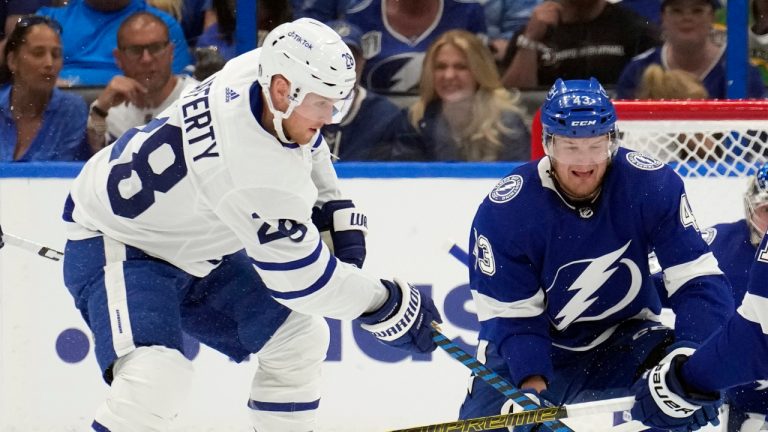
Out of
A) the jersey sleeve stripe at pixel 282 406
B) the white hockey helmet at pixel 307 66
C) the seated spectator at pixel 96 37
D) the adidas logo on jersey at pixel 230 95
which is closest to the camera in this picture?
the white hockey helmet at pixel 307 66

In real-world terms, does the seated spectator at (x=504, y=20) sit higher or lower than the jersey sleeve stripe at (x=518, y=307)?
higher

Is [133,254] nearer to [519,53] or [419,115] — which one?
[419,115]

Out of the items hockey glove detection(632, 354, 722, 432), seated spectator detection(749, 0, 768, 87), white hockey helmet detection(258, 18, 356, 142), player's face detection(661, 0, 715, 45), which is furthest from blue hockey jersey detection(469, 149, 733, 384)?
seated spectator detection(749, 0, 768, 87)

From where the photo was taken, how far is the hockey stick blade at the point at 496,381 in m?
2.98

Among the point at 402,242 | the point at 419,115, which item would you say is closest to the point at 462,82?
the point at 419,115

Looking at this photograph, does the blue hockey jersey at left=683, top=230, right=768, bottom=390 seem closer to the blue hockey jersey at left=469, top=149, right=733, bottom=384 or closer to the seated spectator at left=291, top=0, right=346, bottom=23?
the blue hockey jersey at left=469, top=149, right=733, bottom=384

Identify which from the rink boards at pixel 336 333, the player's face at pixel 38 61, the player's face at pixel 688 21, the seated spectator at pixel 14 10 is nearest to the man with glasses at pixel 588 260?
the rink boards at pixel 336 333

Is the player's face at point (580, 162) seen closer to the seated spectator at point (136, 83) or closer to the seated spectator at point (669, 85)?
the seated spectator at point (669, 85)

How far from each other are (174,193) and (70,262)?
391 millimetres

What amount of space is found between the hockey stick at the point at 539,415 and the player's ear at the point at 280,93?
0.83m

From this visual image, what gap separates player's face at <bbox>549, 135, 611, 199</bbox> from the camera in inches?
116

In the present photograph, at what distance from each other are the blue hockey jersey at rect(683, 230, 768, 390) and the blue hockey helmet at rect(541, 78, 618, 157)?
1.99ft

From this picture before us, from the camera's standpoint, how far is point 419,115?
4688 millimetres

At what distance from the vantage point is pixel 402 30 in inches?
188
